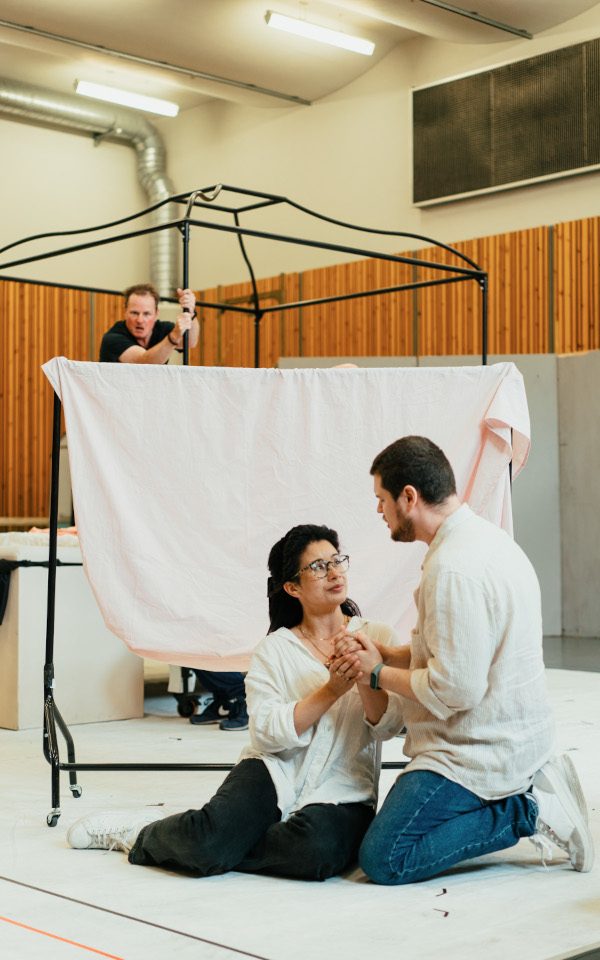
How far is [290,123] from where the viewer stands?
11.6 m

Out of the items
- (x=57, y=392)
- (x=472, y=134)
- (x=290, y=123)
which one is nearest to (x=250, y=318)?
(x=290, y=123)

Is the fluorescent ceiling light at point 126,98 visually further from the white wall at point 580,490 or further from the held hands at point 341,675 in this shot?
the held hands at point 341,675

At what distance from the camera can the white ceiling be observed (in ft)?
30.5

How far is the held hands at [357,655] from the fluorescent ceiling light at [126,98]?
367 inches

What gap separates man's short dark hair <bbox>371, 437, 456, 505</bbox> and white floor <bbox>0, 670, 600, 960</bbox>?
32.8 inches

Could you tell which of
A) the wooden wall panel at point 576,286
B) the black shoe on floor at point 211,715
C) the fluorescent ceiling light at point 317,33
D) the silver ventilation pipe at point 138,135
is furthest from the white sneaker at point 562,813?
the silver ventilation pipe at point 138,135

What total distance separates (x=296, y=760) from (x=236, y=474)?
101 cm

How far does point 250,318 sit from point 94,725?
7.01m

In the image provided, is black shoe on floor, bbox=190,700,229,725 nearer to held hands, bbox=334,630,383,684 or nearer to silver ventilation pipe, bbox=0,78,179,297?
held hands, bbox=334,630,383,684

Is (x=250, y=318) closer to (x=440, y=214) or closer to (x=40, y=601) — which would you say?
(x=440, y=214)

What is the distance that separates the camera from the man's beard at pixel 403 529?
8.48ft

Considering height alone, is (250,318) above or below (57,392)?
above

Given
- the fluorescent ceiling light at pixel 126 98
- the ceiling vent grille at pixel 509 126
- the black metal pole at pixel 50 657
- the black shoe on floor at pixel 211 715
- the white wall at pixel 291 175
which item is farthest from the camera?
the fluorescent ceiling light at pixel 126 98

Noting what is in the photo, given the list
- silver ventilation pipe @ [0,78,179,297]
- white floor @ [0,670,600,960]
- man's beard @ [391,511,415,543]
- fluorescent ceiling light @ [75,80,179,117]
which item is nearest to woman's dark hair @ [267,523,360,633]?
man's beard @ [391,511,415,543]
